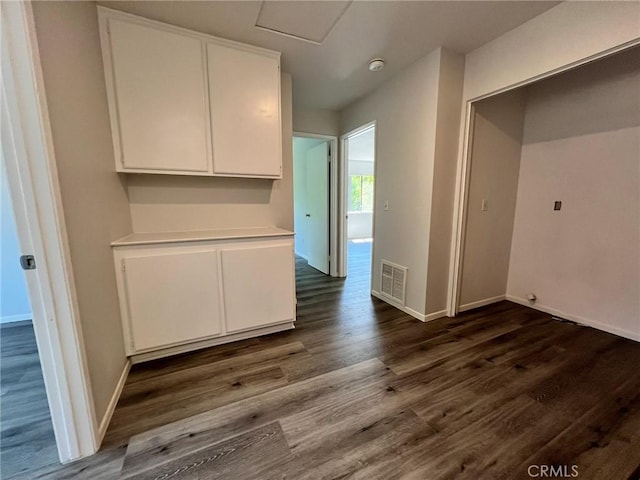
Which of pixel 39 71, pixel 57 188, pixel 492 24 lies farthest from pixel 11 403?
pixel 492 24

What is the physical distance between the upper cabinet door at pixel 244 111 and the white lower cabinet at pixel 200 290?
2.16 feet

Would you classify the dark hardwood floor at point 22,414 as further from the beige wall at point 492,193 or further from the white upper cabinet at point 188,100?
the beige wall at point 492,193

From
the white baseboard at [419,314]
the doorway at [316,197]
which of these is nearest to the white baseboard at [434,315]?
the white baseboard at [419,314]

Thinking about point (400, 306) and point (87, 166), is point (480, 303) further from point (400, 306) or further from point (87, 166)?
point (87, 166)

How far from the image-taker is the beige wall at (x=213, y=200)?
7.20ft

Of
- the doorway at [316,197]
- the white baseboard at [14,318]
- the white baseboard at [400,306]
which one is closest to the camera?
the white baseboard at [14,318]

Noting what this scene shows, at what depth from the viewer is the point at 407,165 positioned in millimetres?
2635

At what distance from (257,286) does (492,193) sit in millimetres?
2566

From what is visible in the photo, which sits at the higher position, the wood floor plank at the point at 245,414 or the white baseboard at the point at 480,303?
the white baseboard at the point at 480,303

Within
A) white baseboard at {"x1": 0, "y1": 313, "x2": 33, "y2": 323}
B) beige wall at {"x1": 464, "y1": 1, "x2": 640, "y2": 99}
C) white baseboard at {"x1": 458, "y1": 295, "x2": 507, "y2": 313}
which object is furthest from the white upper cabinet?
white baseboard at {"x1": 458, "y1": 295, "x2": 507, "y2": 313}

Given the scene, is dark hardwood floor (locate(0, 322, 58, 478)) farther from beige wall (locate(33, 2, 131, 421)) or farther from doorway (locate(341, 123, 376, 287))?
doorway (locate(341, 123, 376, 287))

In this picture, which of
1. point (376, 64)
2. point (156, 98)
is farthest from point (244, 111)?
point (376, 64)

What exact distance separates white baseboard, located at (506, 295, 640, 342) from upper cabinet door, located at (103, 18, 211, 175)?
142 inches

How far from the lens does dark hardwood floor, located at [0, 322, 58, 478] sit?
1.21m
